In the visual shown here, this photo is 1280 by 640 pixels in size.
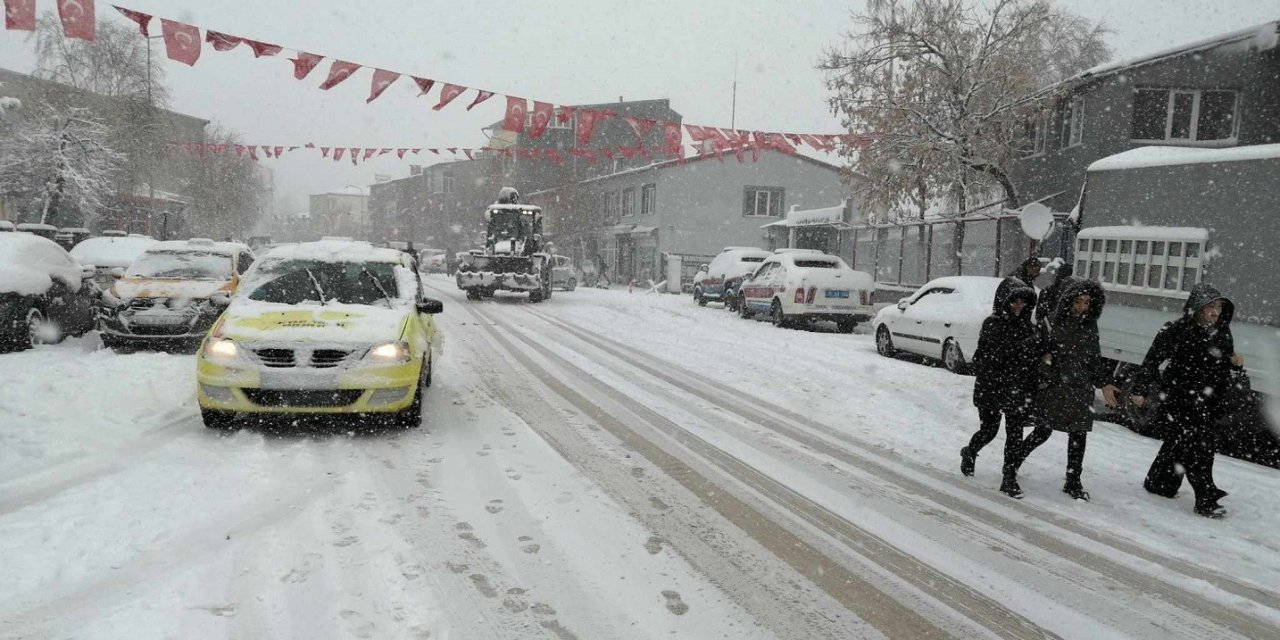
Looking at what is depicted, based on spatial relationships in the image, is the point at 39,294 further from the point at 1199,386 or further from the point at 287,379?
the point at 1199,386

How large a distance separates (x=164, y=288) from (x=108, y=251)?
6.15 m

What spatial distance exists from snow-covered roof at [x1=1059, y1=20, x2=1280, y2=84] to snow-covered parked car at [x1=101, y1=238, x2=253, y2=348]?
2019 cm

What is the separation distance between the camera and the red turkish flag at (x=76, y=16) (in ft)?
34.9

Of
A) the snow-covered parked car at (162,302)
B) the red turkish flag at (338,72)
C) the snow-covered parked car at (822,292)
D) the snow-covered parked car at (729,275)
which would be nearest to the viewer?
the snow-covered parked car at (162,302)

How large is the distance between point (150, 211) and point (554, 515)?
1540 inches

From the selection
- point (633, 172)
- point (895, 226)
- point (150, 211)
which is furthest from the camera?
point (633, 172)

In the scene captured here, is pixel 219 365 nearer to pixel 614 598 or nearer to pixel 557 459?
pixel 557 459

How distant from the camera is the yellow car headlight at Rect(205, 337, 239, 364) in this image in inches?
243

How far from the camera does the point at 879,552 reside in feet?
14.1

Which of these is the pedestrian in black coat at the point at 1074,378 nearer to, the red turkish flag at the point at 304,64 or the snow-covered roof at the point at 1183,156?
the snow-covered roof at the point at 1183,156

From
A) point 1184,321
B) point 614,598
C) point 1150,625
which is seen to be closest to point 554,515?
point 614,598

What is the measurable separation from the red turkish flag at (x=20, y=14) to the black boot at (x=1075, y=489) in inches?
503

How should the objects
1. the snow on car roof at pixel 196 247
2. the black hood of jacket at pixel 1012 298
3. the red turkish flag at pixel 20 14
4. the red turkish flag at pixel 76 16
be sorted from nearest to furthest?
the black hood of jacket at pixel 1012 298 < the red turkish flag at pixel 20 14 < the red turkish flag at pixel 76 16 < the snow on car roof at pixel 196 247

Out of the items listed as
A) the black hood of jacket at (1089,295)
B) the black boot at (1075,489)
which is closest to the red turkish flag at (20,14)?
the black hood of jacket at (1089,295)
